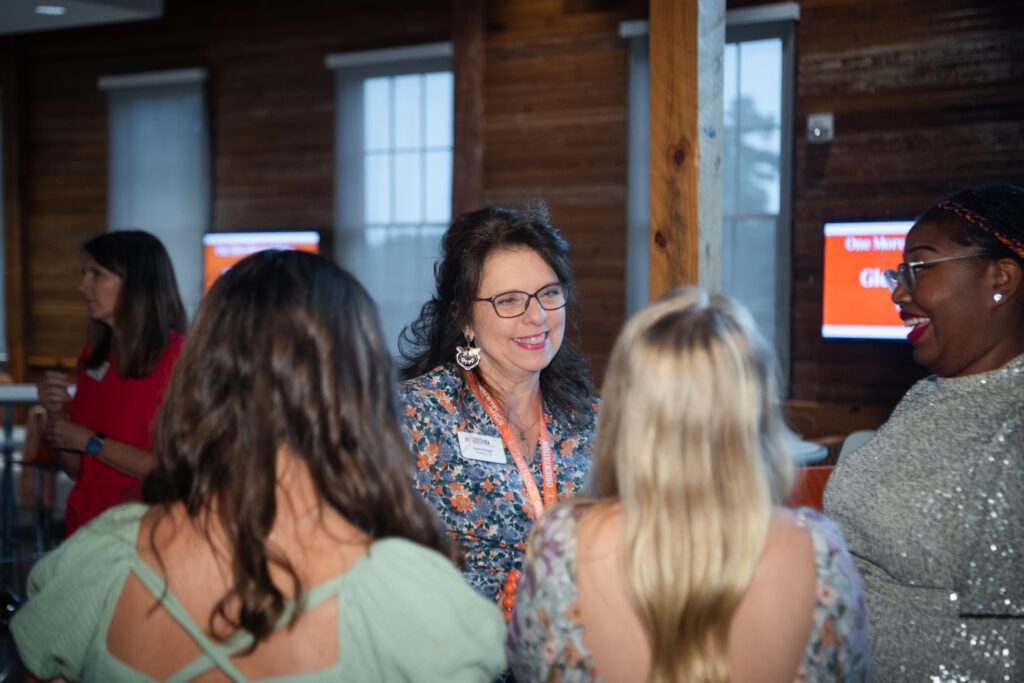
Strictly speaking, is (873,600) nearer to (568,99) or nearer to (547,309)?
(547,309)

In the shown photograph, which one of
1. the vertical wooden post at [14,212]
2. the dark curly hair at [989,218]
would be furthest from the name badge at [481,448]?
the vertical wooden post at [14,212]

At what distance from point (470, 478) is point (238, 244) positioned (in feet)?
19.0

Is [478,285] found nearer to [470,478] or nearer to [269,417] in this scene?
[470,478]

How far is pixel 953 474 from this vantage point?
1576mm

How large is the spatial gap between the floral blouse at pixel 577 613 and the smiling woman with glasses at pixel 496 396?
728 mm

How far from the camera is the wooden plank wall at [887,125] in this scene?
204 inches

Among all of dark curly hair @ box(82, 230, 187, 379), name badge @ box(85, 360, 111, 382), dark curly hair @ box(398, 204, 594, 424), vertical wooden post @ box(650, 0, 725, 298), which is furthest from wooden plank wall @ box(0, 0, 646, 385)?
dark curly hair @ box(398, 204, 594, 424)

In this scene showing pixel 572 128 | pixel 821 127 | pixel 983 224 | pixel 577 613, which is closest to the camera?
pixel 577 613

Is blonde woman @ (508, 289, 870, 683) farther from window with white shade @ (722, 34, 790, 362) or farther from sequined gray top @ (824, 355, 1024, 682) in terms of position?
window with white shade @ (722, 34, 790, 362)

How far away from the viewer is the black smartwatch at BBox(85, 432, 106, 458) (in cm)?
294

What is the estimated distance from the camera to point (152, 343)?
305 cm

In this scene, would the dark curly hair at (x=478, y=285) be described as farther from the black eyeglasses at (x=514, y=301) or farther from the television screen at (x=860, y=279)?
the television screen at (x=860, y=279)

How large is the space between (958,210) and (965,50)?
4.07 metres

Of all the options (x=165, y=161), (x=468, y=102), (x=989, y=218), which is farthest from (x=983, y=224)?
(x=165, y=161)
